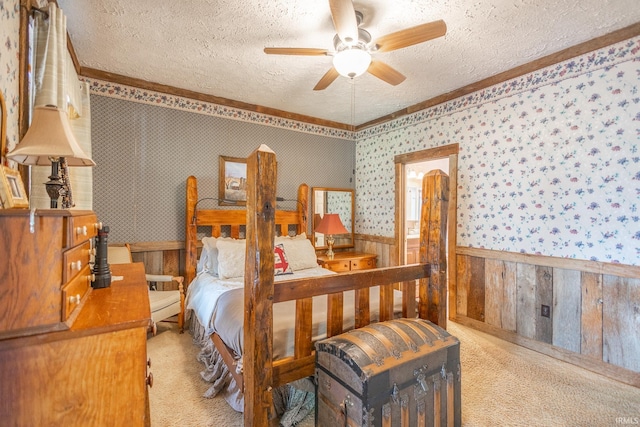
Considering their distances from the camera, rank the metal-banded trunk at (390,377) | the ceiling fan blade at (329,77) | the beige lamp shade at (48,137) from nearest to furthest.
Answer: the beige lamp shade at (48,137), the metal-banded trunk at (390,377), the ceiling fan blade at (329,77)

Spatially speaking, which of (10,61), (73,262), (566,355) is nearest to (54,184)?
(73,262)

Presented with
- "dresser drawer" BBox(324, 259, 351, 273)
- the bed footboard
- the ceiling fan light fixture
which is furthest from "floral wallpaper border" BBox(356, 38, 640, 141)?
"dresser drawer" BBox(324, 259, 351, 273)

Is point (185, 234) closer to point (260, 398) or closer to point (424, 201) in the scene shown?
point (260, 398)

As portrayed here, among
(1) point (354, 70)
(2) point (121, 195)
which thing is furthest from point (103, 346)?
(2) point (121, 195)

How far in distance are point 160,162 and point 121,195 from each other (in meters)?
0.52

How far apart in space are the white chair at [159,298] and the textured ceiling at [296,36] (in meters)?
1.78

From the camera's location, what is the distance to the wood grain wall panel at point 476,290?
125 inches

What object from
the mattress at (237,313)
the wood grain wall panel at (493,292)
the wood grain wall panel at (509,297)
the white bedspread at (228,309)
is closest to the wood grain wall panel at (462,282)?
the wood grain wall panel at (493,292)

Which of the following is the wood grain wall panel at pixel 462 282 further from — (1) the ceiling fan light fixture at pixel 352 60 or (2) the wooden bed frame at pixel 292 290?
(1) the ceiling fan light fixture at pixel 352 60

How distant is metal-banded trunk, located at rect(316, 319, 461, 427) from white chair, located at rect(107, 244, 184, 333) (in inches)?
71.5

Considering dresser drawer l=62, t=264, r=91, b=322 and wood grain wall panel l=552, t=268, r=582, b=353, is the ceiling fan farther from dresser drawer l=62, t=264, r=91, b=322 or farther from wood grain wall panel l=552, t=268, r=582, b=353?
wood grain wall panel l=552, t=268, r=582, b=353

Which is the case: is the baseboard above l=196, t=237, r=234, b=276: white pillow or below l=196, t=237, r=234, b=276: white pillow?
below

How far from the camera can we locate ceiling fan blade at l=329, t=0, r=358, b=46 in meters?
1.63

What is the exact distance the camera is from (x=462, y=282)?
338 centimetres
